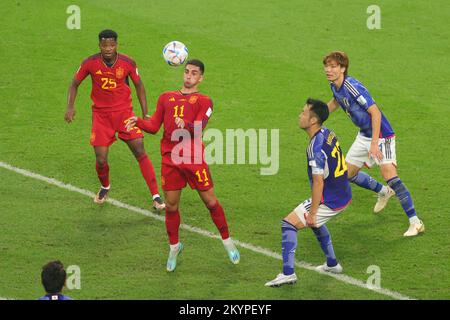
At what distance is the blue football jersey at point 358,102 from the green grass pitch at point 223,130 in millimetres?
1202

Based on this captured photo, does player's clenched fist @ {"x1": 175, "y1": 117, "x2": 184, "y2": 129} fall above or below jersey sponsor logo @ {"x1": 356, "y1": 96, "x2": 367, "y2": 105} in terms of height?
below

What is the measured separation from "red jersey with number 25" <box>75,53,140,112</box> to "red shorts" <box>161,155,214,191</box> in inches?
78.3

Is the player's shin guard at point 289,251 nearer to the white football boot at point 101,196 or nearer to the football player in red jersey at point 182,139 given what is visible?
the football player in red jersey at point 182,139

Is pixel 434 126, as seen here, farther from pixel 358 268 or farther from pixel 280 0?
pixel 280 0

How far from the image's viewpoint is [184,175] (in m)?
10.6

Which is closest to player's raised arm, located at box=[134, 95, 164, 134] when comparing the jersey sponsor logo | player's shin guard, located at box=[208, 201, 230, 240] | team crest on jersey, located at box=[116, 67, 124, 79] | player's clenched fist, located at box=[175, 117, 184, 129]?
player's clenched fist, located at box=[175, 117, 184, 129]

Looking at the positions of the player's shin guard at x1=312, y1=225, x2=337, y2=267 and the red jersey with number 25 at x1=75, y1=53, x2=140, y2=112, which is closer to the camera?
the player's shin guard at x1=312, y1=225, x2=337, y2=267

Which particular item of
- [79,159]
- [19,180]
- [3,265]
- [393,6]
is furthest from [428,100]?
[3,265]

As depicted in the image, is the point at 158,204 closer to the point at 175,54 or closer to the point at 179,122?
the point at 175,54

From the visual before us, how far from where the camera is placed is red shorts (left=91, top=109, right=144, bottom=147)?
483 inches

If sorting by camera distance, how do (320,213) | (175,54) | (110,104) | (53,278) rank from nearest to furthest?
(53,278) < (320,213) < (175,54) < (110,104)

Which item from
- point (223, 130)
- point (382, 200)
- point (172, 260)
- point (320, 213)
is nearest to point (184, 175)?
point (172, 260)

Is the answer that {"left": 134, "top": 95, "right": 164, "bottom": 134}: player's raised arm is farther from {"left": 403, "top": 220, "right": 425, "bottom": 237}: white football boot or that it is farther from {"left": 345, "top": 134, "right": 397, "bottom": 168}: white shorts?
{"left": 403, "top": 220, "right": 425, "bottom": 237}: white football boot

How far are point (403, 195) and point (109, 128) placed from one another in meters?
3.80
